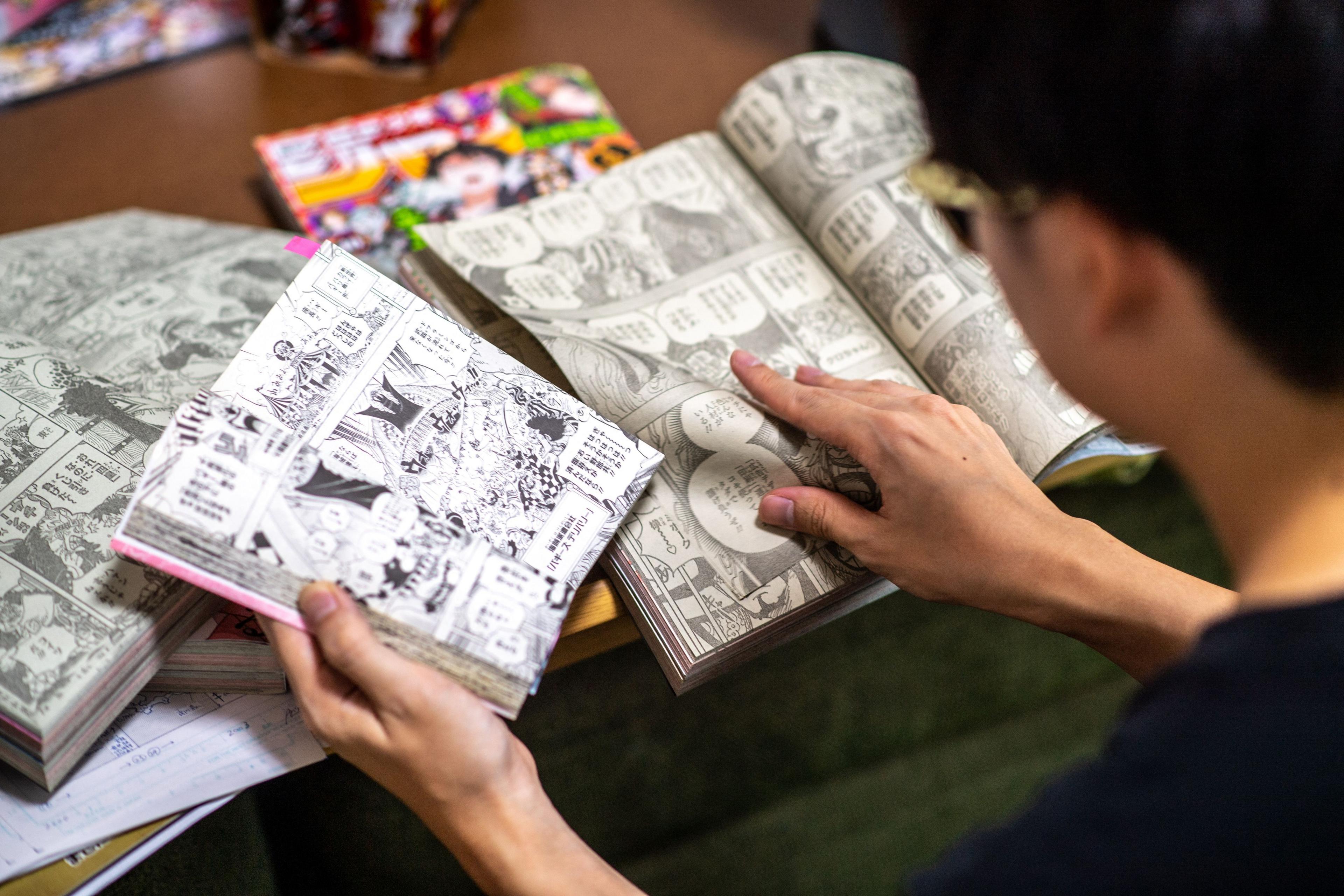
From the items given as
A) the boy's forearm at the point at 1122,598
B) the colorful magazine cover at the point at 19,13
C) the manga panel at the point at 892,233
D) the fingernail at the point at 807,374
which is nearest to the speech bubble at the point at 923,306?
the manga panel at the point at 892,233

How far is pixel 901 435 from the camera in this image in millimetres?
629

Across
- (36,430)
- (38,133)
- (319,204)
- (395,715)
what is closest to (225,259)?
(319,204)

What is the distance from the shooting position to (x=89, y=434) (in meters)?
0.60

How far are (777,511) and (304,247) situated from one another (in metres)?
0.37

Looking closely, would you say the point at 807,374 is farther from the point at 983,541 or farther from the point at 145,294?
the point at 145,294

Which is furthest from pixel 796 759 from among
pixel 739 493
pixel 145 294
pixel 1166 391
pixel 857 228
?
pixel 145 294

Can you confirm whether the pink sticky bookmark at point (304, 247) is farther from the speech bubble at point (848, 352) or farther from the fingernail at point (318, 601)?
the speech bubble at point (848, 352)

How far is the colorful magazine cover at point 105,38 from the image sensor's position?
97cm

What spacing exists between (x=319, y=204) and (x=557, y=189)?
0.76 feet

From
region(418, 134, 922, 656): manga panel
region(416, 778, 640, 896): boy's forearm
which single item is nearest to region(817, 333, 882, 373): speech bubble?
region(418, 134, 922, 656): manga panel

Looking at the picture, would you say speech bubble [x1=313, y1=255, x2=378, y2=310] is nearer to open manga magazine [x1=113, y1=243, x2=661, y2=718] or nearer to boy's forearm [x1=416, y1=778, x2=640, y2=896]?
open manga magazine [x1=113, y1=243, x2=661, y2=718]

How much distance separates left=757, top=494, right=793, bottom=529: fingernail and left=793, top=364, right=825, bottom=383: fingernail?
0.34ft

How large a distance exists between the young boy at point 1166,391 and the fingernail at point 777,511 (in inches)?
8.3

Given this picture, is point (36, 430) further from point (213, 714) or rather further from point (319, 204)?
point (319, 204)
